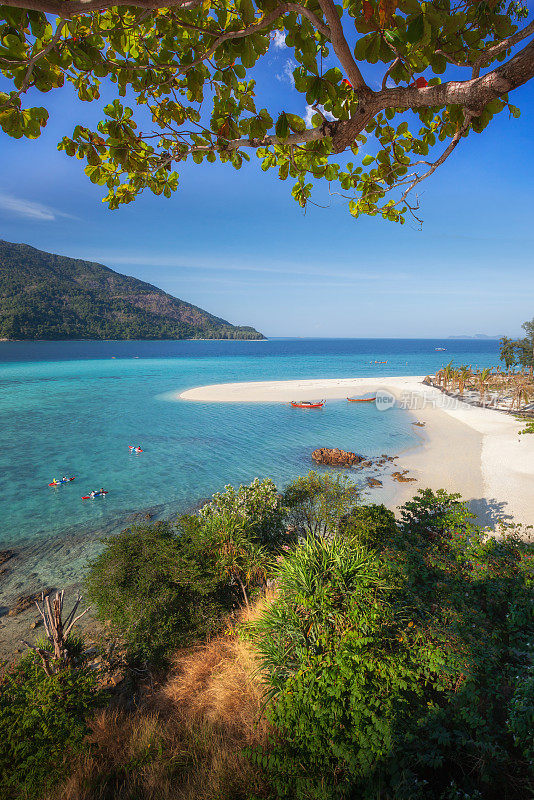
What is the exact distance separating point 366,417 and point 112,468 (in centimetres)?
2508

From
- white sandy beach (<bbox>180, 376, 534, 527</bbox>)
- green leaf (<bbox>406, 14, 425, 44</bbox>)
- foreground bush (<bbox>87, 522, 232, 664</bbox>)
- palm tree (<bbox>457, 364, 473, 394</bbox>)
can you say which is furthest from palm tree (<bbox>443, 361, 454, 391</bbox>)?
green leaf (<bbox>406, 14, 425, 44</bbox>)

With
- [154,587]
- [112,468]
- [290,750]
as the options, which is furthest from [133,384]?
[290,750]

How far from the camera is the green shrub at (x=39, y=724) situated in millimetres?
4302

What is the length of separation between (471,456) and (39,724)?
78.7ft

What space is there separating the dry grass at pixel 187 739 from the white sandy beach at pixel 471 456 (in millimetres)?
11846

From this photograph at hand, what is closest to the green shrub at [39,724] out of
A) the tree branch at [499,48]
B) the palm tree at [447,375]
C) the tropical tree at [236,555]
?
the tropical tree at [236,555]

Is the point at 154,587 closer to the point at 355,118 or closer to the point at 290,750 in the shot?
the point at 290,750

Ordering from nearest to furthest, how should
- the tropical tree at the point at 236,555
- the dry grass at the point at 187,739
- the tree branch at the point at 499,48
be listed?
the tree branch at the point at 499,48 < the dry grass at the point at 187,739 < the tropical tree at the point at 236,555

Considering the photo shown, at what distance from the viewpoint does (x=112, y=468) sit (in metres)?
22.8

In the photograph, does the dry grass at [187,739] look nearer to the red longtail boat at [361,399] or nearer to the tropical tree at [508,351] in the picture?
the red longtail boat at [361,399]

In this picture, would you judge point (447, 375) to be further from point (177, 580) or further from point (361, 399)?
point (177, 580)

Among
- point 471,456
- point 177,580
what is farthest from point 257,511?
point 471,456

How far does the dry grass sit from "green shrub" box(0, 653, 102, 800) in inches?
12.4

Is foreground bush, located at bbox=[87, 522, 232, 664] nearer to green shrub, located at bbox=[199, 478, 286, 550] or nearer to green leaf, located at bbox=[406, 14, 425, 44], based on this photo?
green shrub, located at bbox=[199, 478, 286, 550]
